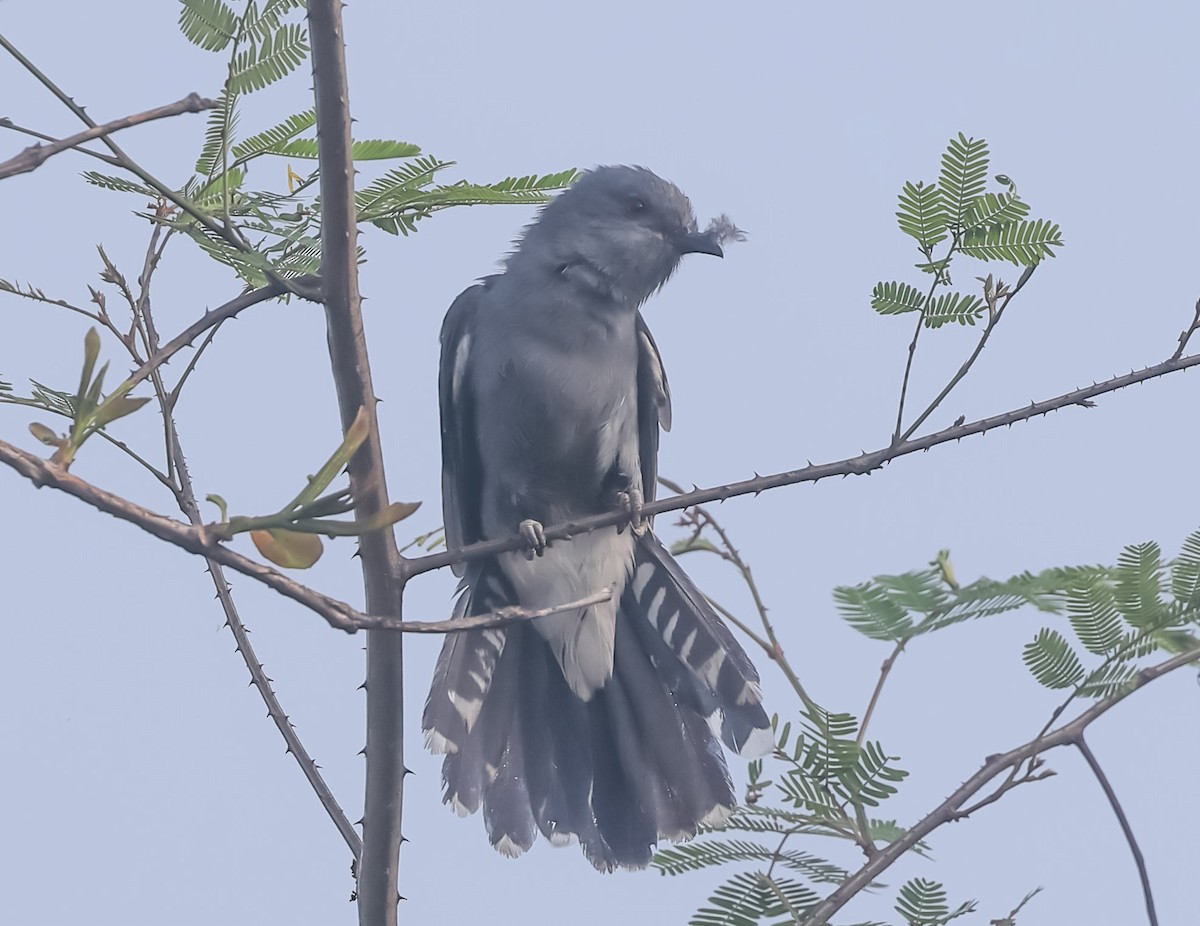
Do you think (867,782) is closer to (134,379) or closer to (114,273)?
(134,379)

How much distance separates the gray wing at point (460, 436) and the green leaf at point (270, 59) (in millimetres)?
1993

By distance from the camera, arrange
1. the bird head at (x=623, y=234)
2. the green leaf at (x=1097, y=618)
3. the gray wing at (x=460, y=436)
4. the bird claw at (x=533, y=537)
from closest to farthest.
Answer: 1. the green leaf at (x=1097, y=618)
2. the bird claw at (x=533, y=537)
3. the bird head at (x=623, y=234)
4. the gray wing at (x=460, y=436)

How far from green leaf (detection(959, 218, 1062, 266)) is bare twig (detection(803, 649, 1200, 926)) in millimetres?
1017

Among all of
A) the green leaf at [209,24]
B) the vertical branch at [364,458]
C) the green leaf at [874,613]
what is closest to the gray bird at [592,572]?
the vertical branch at [364,458]

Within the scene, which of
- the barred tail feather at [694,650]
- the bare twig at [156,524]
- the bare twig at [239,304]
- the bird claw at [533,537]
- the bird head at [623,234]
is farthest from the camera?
the bird head at [623,234]

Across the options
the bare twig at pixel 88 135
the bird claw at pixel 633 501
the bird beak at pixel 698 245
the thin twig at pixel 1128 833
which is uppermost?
the bird beak at pixel 698 245

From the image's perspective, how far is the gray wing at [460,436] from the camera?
5285mm

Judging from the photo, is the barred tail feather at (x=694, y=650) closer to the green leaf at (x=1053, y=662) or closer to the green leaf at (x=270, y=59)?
the green leaf at (x=1053, y=662)

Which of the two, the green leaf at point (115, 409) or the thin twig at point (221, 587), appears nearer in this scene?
the green leaf at point (115, 409)

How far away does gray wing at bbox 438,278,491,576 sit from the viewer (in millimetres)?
5285

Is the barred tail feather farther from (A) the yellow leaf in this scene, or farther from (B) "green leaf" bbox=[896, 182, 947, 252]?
(A) the yellow leaf

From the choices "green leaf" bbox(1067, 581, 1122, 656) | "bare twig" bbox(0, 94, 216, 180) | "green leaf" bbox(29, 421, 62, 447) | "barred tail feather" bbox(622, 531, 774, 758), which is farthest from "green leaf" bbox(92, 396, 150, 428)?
"barred tail feather" bbox(622, 531, 774, 758)

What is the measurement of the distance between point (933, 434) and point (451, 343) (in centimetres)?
252

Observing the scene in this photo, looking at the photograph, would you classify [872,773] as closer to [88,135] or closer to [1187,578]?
[1187,578]
